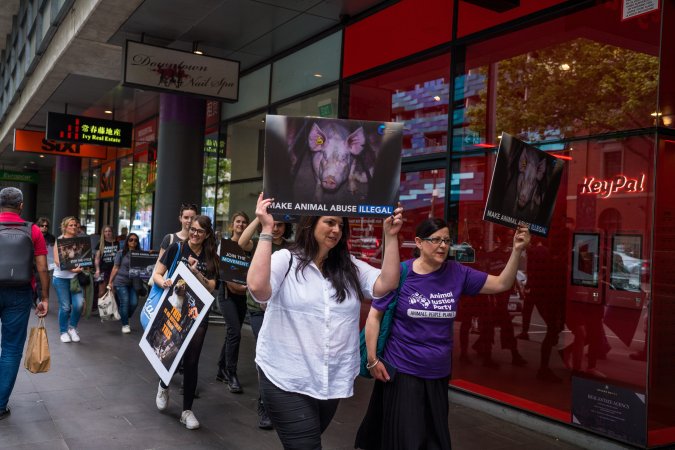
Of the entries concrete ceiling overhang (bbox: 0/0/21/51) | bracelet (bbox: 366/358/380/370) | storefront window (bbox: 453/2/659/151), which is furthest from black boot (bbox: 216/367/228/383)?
concrete ceiling overhang (bbox: 0/0/21/51)

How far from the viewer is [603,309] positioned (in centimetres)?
547

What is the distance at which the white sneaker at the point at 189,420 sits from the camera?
5219 millimetres

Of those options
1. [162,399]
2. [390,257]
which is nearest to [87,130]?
[162,399]

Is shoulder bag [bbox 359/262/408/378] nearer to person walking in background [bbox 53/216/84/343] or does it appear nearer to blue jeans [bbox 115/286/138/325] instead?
person walking in background [bbox 53/216/84/343]

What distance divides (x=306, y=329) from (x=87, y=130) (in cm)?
1305

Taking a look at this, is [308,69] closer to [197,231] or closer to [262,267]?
[197,231]

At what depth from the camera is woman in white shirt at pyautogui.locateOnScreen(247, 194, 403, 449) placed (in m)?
2.96

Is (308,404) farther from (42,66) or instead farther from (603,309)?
(42,66)

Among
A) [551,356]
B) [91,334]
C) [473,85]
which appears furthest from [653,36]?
[91,334]

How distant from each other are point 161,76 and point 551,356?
6.50 meters

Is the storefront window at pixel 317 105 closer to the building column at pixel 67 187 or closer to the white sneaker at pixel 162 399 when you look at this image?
the white sneaker at pixel 162 399

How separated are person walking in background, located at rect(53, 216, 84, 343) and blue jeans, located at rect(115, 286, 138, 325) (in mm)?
942

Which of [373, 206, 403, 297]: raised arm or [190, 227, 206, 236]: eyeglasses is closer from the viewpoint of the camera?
[373, 206, 403, 297]: raised arm

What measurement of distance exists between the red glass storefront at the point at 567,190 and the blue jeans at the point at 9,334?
14.5ft
